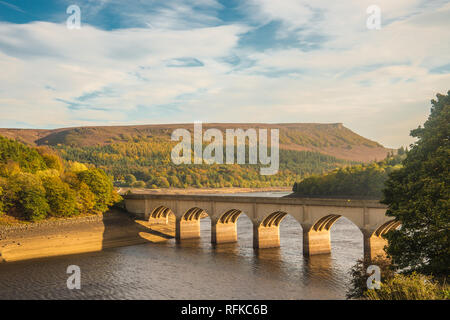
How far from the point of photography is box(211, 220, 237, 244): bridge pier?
240 ft

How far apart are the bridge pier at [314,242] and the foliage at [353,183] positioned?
226ft

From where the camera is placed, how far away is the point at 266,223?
66688mm

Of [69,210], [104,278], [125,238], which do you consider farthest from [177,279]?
[69,210]

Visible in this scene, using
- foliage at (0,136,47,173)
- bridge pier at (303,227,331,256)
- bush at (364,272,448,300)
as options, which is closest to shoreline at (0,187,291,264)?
foliage at (0,136,47,173)

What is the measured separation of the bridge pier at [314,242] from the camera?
193 feet

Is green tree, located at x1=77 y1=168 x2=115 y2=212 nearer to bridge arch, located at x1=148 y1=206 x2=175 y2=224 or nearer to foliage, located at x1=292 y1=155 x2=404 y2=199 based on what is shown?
bridge arch, located at x1=148 y1=206 x2=175 y2=224

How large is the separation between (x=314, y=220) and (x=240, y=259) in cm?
1110

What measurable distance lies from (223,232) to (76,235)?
23.7m

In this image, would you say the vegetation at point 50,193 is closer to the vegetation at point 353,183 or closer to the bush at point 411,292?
the bush at point 411,292

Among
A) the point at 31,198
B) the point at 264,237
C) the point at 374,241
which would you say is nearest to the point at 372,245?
the point at 374,241

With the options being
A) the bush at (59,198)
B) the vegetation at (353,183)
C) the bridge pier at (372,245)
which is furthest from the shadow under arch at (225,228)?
the vegetation at (353,183)

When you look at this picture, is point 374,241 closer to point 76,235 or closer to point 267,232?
point 267,232

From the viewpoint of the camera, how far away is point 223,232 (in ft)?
242
